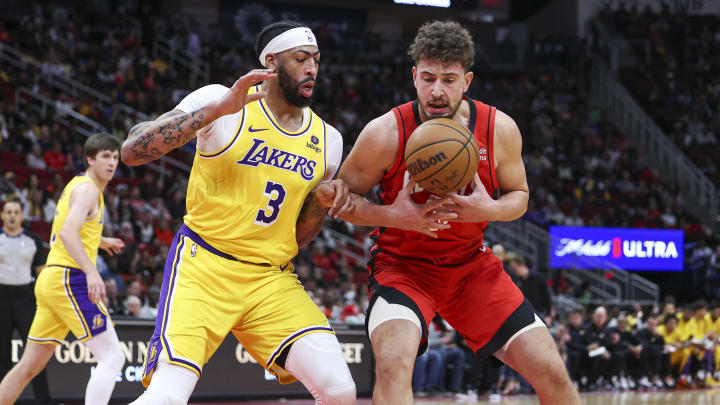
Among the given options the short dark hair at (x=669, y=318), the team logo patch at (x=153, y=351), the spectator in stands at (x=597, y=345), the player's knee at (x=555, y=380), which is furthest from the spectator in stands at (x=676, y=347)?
the team logo patch at (x=153, y=351)

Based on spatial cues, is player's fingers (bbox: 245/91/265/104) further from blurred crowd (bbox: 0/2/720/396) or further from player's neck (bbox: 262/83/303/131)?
blurred crowd (bbox: 0/2/720/396)

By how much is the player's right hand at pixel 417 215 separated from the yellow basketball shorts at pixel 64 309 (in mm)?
2949

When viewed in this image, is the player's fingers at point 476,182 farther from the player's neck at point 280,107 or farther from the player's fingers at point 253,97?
the player's fingers at point 253,97

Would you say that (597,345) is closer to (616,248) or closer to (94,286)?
(616,248)

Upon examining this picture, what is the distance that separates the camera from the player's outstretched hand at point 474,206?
378cm

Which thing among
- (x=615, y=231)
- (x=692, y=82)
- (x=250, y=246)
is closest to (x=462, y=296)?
(x=250, y=246)

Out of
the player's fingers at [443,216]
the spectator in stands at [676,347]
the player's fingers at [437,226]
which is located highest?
the player's fingers at [443,216]

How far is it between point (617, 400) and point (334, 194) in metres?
8.11

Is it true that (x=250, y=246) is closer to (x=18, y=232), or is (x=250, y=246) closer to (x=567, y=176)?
(x=18, y=232)

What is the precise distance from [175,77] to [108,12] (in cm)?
344

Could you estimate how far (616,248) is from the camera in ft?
63.8

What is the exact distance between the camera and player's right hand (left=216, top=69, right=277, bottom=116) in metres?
3.55

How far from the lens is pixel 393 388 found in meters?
3.64

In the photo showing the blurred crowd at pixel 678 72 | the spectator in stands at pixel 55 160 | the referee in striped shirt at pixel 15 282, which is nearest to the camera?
the referee in striped shirt at pixel 15 282
